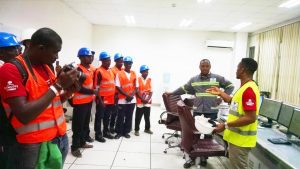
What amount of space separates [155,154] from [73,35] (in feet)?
14.6

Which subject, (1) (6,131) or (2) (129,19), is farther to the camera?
(2) (129,19)

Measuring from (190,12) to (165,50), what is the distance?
2.85 meters

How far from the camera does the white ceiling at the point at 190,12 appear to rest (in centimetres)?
557

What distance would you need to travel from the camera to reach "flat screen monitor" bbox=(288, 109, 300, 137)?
2.67 meters

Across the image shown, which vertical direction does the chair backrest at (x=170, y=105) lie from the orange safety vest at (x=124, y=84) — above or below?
below

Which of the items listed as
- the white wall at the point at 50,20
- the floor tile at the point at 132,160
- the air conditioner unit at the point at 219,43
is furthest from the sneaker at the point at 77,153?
the air conditioner unit at the point at 219,43

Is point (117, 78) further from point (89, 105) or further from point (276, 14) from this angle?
point (276, 14)

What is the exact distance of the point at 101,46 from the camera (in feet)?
29.3

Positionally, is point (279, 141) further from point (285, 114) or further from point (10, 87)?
point (10, 87)

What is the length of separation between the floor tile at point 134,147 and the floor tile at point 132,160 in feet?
0.45

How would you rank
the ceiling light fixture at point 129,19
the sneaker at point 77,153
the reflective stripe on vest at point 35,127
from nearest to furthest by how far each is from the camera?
1. the reflective stripe on vest at point 35,127
2. the sneaker at point 77,153
3. the ceiling light fixture at point 129,19

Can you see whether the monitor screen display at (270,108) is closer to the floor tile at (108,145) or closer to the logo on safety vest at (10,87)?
the floor tile at (108,145)

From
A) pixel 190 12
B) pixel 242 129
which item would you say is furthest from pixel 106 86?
pixel 190 12

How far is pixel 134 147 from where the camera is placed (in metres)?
4.07
